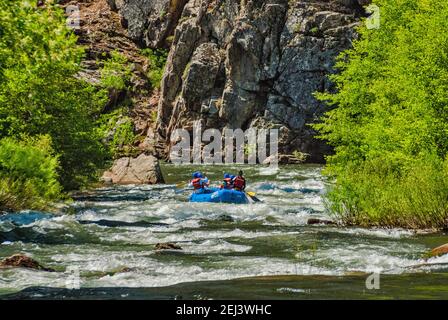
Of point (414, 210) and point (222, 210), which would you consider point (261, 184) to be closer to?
point (222, 210)

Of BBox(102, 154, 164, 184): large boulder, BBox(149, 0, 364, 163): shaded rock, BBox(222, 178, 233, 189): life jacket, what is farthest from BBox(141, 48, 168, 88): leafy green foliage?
BBox(222, 178, 233, 189): life jacket

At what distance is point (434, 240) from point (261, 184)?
1978cm

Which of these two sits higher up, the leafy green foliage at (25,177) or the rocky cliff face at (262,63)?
the rocky cliff face at (262,63)

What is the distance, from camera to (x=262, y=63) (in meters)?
59.8

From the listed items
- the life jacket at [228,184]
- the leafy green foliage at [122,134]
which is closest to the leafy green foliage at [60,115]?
the life jacket at [228,184]

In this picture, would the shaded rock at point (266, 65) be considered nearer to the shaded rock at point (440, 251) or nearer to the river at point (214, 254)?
the river at point (214, 254)

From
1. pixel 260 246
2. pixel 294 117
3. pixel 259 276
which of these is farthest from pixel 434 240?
pixel 294 117

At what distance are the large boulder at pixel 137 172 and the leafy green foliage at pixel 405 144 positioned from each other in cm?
1609

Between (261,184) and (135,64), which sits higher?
(135,64)

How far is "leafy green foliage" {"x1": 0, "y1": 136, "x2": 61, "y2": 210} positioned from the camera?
20266mm

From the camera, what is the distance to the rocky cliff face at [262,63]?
57500mm

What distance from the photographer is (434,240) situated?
46.2ft

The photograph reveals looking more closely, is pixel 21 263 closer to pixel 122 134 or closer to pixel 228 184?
pixel 228 184
